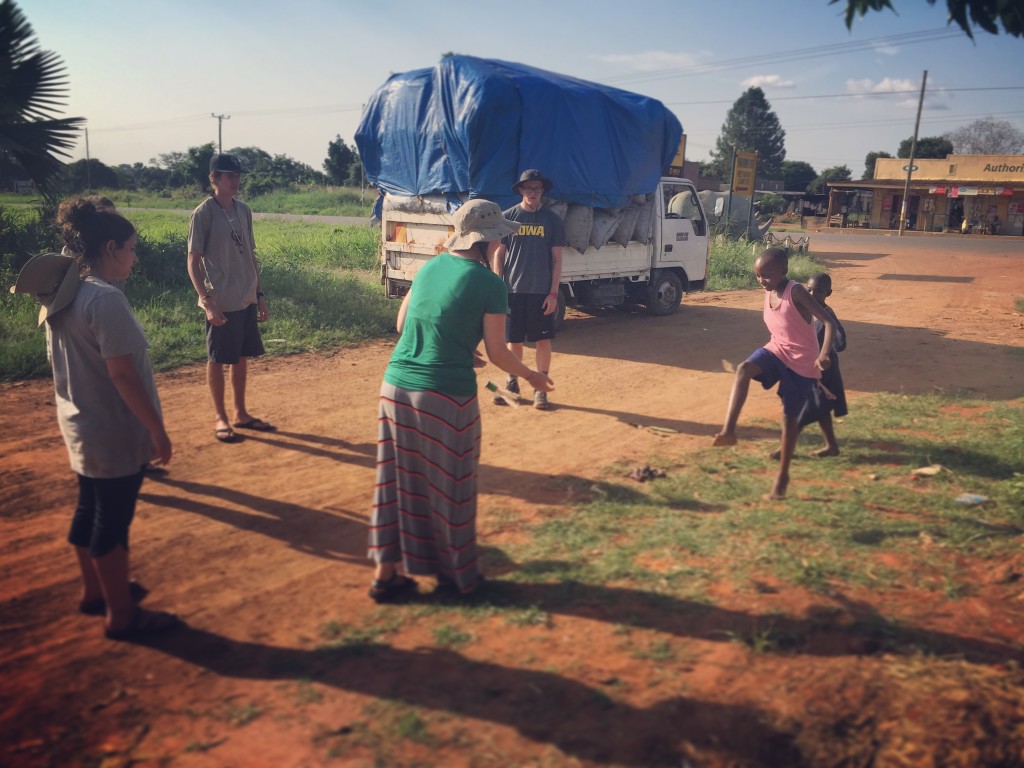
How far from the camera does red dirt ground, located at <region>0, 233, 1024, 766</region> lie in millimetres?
2773

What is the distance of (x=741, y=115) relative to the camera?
8125cm

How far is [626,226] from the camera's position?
1151cm

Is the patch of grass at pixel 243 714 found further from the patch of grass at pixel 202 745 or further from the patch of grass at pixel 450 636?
the patch of grass at pixel 450 636

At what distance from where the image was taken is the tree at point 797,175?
7238 centimetres

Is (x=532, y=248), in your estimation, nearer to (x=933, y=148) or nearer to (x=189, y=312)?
(x=189, y=312)

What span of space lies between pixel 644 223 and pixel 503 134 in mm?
3270

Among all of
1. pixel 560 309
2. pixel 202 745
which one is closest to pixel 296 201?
pixel 560 309

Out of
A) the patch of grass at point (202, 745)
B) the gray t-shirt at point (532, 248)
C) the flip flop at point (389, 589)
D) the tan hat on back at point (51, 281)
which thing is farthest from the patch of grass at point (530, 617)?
the gray t-shirt at point (532, 248)

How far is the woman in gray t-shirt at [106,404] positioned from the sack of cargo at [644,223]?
30.2 ft

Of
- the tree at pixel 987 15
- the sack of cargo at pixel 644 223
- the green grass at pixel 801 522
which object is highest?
the tree at pixel 987 15

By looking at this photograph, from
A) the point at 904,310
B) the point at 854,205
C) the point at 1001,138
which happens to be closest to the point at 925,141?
the point at 854,205

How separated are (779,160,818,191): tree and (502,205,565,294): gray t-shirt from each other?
230 feet

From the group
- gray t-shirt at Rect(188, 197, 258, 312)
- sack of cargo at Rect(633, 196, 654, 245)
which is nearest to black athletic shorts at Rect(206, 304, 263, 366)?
gray t-shirt at Rect(188, 197, 258, 312)

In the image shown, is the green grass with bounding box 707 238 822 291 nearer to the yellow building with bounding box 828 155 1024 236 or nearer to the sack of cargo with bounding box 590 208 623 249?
the sack of cargo with bounding box 590 208 623 249
